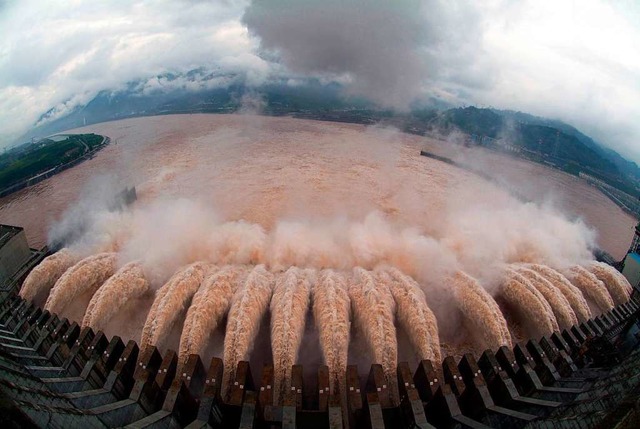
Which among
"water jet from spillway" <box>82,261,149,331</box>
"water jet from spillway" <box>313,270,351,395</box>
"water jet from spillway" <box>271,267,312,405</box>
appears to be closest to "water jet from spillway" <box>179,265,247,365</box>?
"water jet from spillway" <box>271,267,312,405</box>

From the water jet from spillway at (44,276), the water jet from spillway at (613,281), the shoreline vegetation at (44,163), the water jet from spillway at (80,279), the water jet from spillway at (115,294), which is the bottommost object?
the shoreline vegetation at (44,163)

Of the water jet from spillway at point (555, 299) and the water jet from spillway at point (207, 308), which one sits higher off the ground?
the water jet from spillway at point (555, 299)

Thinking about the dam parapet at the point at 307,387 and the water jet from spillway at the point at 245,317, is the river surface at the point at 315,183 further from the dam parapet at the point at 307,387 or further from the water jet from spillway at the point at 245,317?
the dam parapet at the point at 307,387

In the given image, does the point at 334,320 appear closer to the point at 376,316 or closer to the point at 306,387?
the point at 376,316

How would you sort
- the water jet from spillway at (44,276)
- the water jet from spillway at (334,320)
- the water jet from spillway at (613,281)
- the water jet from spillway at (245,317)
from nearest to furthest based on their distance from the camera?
the water jet from spillway at (334,320) → the water jet from spillway at (245,317) → the water jet from spillway at (44,276) → the water jet from spillway at (613,281)

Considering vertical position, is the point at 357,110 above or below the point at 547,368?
below

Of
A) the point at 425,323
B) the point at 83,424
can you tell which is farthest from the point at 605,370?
the point at 83,424

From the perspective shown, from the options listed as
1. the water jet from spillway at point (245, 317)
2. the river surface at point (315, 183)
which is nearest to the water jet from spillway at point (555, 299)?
the river surface at point (315, 183)

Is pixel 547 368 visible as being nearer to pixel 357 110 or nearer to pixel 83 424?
pixel 83 424

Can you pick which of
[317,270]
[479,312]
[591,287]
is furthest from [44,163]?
[591,287]
